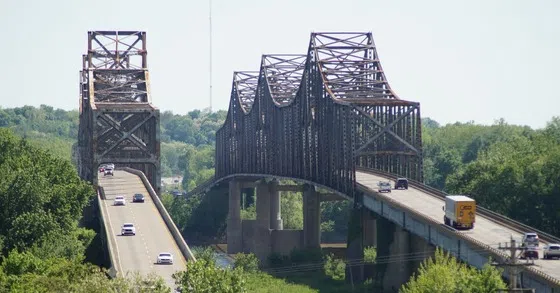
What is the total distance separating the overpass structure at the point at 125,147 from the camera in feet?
413

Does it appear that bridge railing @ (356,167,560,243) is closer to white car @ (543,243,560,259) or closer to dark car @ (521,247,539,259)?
white car @ (543,243,560,259)

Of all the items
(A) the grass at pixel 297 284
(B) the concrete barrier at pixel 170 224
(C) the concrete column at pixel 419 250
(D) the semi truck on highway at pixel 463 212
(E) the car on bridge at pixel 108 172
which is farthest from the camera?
(E) the car on bridge at pixel 108 172

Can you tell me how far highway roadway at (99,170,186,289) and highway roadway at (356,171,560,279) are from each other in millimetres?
18818

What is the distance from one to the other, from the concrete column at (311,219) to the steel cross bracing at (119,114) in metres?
18.0

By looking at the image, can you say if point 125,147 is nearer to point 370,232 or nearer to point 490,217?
point 370,232

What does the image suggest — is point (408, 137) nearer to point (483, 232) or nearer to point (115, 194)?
point (115, 194)

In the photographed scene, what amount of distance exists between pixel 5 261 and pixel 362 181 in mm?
50933

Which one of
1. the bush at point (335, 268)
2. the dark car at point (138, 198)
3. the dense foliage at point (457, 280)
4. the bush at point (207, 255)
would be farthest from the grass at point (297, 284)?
the dense foliage at point (457, 280)

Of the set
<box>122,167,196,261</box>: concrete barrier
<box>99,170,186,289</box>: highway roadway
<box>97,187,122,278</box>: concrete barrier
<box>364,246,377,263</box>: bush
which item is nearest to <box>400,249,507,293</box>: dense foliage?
<box>99,170,186,289</box>: highway roadway

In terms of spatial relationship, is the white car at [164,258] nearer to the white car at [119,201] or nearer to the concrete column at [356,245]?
the white car at [119,201]

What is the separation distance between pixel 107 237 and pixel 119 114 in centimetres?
5012

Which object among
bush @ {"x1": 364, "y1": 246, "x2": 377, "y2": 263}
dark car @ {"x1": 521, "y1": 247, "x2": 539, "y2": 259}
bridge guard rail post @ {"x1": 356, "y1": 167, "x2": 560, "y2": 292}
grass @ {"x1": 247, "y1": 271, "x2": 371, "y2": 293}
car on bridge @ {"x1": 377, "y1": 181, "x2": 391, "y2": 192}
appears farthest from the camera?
bush @ {"x1": 364, "y1": 246, "x2": 377, "y2": 263}

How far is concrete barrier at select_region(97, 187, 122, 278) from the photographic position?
10437 centimetres

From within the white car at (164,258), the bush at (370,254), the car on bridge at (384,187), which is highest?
the car on bridge at (384,187)
